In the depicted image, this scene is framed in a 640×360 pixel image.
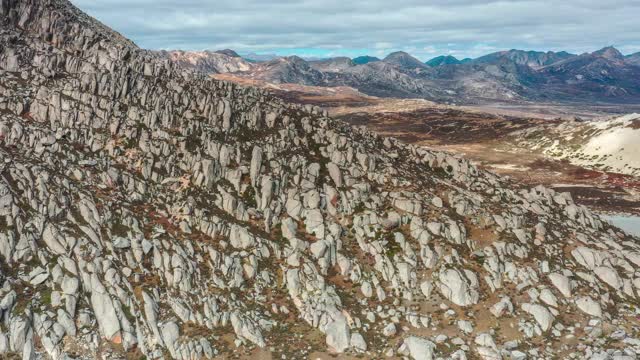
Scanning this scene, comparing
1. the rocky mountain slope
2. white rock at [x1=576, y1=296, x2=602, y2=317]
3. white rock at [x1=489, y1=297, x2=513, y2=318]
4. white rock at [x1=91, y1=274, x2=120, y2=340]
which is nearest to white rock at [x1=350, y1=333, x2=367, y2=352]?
the rocky mountain slope

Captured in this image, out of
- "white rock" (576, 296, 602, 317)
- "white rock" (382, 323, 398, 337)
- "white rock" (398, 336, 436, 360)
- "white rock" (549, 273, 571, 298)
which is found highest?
"white rock" (549, 273, 571, 298)

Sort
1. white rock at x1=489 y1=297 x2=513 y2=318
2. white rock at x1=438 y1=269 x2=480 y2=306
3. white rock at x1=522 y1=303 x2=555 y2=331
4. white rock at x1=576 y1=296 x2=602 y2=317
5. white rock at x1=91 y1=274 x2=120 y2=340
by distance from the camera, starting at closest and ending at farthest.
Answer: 1. white rock at x1=91 y1=274 x2=120 y2=340
2. white rock at x1=522 y1=303 x2=555 y2=331
3. white rock at x1=489 y1=297 x2=513 y2=318
4. white rock at x1=576 y1=296 x2=602 y2=317
5. white rock at x1=438 y1=269 x2=480 y2=306

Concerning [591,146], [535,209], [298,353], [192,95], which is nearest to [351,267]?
[298,353]

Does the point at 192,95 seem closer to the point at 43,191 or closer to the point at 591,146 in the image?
the point at 43,191

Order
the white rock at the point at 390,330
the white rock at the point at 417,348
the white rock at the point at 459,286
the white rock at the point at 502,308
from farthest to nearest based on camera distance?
the white rock at the point at 459,286
the white rock at the point at 502,308
the white rock at the point at 390,330
the white rock at the point at 417,348

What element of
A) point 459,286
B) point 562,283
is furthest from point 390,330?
point 562,283

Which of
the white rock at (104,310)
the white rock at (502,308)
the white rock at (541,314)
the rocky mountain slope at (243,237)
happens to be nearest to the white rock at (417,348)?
the rocky mountain slope at (243,237)

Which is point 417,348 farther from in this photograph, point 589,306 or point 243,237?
point 243,237

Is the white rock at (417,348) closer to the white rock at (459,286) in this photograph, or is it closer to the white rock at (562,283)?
the white rock at (459,286)

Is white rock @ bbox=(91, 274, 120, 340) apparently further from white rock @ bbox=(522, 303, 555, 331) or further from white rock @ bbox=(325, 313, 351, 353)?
white rock @ bbox=(522, 303, 555, 331)
